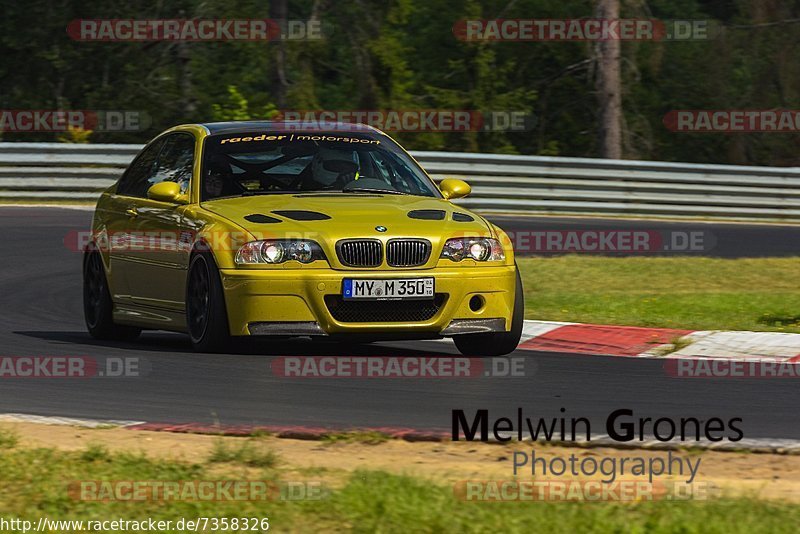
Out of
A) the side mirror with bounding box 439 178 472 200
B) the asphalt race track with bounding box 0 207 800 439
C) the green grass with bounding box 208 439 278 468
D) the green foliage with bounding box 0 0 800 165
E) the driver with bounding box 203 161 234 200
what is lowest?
the asphalt race track with bounding box 0 207 800 439

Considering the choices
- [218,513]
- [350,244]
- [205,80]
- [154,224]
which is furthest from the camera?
[205,80]

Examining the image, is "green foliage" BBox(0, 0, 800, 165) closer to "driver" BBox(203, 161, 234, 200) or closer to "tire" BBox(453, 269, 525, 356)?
"driver" BBox(203, 161, 234, 200)

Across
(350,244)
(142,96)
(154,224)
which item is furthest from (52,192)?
(350,244)

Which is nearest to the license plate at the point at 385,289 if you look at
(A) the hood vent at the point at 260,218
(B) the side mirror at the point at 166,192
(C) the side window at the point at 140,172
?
(A) the hood vent at the point at 260,218

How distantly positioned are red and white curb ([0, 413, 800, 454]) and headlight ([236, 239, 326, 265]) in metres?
1.97

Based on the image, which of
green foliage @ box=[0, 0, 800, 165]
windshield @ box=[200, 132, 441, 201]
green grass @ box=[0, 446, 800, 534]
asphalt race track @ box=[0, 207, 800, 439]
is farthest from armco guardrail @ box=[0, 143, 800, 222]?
green grass @ box=[0, 446, 800, 534]

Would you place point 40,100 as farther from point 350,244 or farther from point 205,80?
point 350,244

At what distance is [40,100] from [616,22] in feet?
40.6

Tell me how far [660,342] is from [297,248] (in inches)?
113

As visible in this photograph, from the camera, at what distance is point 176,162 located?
1090 cm

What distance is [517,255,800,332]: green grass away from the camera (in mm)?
12266

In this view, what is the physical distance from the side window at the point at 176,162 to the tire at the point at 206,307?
0.87 metres

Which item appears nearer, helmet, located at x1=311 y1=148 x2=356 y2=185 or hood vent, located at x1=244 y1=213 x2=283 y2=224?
hood vent, located at x1=244 y1=213 x2=283 y2=224

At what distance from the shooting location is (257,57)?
1334 inches
